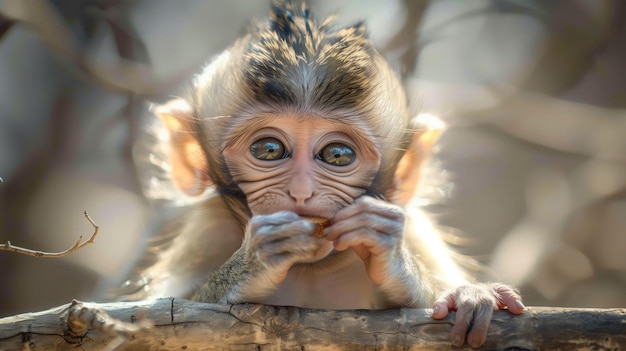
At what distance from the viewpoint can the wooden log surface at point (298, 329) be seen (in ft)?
8.10

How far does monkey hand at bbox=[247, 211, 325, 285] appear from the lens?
262cm

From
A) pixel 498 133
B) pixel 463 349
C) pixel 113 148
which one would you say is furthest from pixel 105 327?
pixel 498 133

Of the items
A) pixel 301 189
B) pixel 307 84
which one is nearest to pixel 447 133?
pixel 307 84

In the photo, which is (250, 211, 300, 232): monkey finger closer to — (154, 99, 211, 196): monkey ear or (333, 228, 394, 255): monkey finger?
(333, 228, 394, 255): monkey finger

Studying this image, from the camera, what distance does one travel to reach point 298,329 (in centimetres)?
257

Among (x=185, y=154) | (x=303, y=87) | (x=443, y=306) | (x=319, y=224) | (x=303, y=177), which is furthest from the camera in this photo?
(x=185, y=154)

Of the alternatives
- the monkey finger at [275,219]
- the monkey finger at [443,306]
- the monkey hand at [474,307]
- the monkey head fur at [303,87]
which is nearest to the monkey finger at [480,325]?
the monkey hand at [474,307]

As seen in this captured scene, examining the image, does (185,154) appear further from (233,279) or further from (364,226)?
(364,226)

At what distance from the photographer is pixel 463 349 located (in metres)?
2.55

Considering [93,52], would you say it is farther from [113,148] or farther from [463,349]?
[463,349]

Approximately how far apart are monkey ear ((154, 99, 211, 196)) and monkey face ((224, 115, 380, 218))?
310 millimetres

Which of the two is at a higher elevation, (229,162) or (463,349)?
(229,162)

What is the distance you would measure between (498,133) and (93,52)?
4432 millimetres

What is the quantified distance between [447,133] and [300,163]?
451cm
